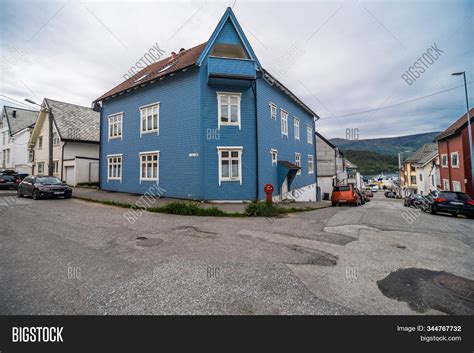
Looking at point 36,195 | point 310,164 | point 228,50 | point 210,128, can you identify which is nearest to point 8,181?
point 36,195

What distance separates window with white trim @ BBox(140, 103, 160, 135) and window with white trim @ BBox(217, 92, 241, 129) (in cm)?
510

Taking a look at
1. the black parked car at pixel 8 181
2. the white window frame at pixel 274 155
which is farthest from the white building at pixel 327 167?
the black parked car at pixel 8 181

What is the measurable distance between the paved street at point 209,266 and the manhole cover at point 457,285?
38 cm

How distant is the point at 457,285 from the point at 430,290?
68cm

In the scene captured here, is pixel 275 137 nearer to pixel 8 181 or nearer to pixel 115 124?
pixel 115 124

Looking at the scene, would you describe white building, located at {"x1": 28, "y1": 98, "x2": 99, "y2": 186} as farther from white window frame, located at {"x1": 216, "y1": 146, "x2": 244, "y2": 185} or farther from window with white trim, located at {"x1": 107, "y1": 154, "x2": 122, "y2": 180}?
white window frame, located at {"x1": 216, "y1": 146, "x2": 244, "y2": 185}

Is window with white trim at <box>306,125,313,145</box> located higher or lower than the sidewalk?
higher

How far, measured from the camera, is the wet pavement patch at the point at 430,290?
3014mm

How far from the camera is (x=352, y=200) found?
1752 centimetres

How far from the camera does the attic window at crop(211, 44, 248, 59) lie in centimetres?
1446

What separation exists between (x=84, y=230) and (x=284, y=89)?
17.9m

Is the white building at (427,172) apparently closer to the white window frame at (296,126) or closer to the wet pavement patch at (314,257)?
the white window frame at (296,126)

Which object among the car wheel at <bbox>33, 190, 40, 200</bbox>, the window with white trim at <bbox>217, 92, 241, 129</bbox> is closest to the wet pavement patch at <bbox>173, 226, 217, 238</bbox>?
the window with white trim at <bbox>217, 92, 241, 129</bbox>

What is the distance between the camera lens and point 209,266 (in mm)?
4203
